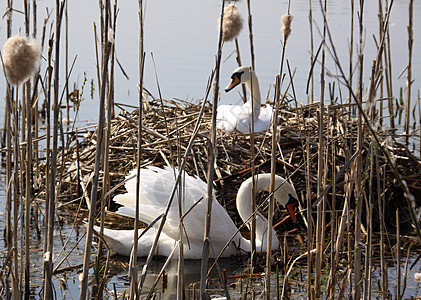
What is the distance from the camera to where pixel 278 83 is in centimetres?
318

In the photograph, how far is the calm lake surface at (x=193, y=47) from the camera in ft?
30.6

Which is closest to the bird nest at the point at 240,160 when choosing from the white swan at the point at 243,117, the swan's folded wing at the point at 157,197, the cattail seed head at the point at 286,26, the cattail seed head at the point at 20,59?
the white swan at the point at 243,117

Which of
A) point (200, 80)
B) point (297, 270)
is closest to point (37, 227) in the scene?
point (297, 270)

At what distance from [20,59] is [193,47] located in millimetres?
9759

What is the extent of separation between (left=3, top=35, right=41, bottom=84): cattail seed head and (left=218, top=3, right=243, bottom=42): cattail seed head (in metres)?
0.65

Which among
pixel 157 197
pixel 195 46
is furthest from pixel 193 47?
pixel 157 197

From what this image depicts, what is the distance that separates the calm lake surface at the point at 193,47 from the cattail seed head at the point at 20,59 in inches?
132

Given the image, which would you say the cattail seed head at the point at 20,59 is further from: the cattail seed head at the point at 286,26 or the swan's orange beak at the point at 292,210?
the swan's orange beak at the point at 292,210

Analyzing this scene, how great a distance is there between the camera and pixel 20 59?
2164mm

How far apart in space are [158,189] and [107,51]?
7.69 feet

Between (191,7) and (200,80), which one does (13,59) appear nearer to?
(200,80)

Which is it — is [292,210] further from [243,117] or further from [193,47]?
Answer: [193,47]

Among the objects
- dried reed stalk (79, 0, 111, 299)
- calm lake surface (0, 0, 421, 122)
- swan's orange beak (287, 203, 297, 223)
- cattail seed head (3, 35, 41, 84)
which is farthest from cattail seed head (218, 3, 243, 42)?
calm lake surface (0, 0, 421, 122)

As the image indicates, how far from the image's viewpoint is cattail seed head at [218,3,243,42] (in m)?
2.42
